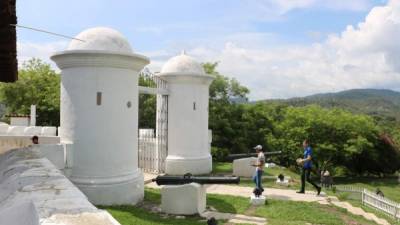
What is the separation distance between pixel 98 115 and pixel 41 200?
294 inches

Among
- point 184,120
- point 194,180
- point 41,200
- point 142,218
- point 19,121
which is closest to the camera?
point 41,200

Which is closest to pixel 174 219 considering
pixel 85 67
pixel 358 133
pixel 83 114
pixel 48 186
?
pixel 83 114

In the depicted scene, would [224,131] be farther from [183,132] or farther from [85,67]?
[85,67]

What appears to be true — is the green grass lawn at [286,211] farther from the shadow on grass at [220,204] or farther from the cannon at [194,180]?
the cannon at [194,180]

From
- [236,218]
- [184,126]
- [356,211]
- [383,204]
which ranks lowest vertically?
[383,204]

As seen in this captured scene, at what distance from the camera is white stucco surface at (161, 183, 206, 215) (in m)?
10.1

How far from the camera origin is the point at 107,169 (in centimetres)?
1105

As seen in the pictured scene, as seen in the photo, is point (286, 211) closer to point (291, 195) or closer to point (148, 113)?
point (291, 195)

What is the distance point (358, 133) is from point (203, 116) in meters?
17.4

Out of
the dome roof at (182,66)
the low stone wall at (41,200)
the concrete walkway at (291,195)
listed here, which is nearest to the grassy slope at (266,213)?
the concrete walkway at (291,195)

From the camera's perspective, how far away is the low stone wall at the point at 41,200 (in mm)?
2756

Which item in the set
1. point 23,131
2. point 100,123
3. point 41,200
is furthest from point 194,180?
point 41,200

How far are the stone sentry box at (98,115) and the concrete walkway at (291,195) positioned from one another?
3.24 m

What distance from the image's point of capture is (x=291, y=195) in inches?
506
